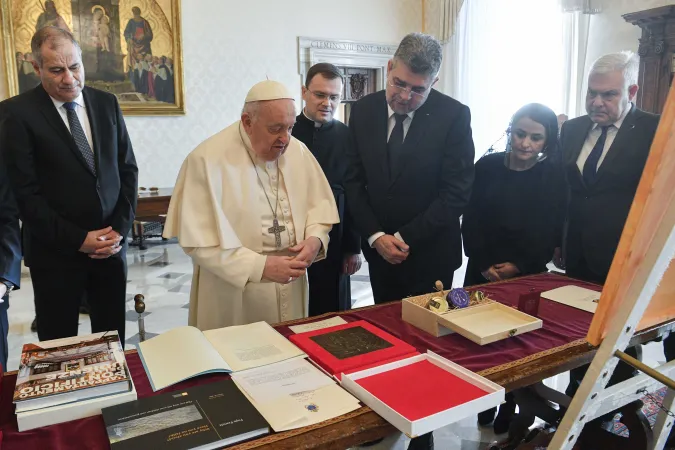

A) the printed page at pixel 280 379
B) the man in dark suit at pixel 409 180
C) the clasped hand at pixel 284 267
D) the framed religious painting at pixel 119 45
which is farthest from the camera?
the framed religious painting at pixel 119 45

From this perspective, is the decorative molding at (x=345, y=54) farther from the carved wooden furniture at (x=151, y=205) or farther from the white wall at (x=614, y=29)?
the carved wooden furniture at (x=151, y=205)

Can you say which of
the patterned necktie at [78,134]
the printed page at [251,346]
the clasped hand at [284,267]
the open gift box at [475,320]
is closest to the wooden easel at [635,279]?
the open gift box at [475,320]

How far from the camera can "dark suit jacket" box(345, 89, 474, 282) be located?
2602 mm

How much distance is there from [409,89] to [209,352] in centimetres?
147

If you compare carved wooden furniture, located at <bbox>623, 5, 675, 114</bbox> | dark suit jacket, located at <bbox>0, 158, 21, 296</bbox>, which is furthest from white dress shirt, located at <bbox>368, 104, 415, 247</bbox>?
carved wooden furniture, located at <bbox>623, 5, 675, 114</bbox>

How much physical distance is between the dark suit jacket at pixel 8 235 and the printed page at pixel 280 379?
1.33 m

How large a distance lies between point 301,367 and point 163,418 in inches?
17.2

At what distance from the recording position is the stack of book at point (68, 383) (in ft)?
4.40

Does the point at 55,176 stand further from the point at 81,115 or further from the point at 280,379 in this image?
the point at 280,379

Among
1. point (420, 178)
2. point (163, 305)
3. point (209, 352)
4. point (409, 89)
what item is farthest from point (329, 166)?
point (163, 305)

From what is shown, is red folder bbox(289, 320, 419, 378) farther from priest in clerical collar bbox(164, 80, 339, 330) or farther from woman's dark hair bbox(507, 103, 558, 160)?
woman's dark hair bbox(507, 103, 558, 160)

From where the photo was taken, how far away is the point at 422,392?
1.46 meters

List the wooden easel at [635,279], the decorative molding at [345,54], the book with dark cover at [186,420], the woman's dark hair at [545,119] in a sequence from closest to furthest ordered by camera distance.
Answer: the wooden easel at [635,279]
the book with dark cover at [186,420]
the woman's dark hair at [545,119]
the decorative molding at [345,54]

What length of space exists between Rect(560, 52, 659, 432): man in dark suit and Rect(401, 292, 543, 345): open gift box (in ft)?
2.86
